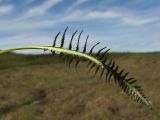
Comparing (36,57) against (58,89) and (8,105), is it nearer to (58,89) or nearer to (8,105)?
(58,89)

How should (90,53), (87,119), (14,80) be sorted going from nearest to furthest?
(90,53), (87,119), (14,80)

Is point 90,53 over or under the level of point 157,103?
over

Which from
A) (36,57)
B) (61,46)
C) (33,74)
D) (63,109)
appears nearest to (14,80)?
(33,74)

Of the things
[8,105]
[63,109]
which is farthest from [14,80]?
[63,109]

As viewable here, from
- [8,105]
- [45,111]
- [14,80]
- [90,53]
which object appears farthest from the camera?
[14,80]

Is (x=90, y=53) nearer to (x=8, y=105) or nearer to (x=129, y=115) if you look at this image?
(x=129, y=115)

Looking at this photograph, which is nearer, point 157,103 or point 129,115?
point 129,115
